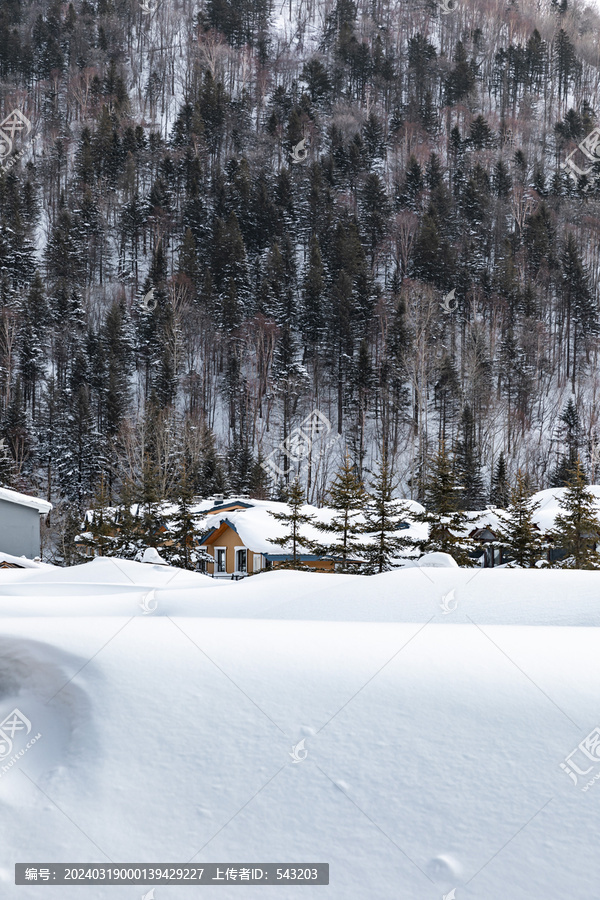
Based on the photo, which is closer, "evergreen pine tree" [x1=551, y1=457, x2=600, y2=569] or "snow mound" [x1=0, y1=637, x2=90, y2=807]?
"snow mound" [x1=0, y1=637, x2=90, y2=807]

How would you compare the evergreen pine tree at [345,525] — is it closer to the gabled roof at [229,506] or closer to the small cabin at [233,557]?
the small cabin at [233,557]

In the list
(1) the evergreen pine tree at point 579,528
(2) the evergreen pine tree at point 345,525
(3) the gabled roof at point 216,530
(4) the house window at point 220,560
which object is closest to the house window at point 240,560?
(4) the house window at point 220,560

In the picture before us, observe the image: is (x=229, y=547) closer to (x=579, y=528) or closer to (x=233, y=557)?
(x=233, y=557)

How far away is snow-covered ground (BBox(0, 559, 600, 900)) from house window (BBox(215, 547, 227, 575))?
26605mm

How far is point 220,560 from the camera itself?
31250mm

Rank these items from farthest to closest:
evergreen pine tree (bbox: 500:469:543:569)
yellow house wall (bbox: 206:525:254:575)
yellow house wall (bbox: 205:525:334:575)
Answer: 1. yellow house wall (bbox: 206:525:254:575)
2. yellow house wall (bbox: 205:525:334:575)
3. evergreen pine tree (bbox: 500:469:543:569)

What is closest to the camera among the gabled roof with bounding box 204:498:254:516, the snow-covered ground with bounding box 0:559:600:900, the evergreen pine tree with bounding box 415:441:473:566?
the snow-covered ground with bounding box 0:559:600:900

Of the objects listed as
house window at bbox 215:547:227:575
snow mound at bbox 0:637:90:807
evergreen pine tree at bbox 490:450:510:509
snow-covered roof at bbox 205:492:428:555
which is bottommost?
house window at bbox 215:547:227:575

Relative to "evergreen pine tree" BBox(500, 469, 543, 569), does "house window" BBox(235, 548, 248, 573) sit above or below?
below

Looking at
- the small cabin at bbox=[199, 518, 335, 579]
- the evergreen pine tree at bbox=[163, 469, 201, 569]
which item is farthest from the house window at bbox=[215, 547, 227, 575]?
the evergreen pine tree at bbox=[163, 469, 201, 569]

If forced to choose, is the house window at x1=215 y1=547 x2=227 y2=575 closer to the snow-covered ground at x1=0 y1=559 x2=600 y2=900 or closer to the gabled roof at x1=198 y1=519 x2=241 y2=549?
the gabled roof at x1=198 y1=519 x2=241 y2=549

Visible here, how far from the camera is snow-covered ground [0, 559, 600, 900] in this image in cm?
285

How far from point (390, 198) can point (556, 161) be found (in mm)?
22996

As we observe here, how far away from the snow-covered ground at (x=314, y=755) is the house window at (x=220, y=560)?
26.6 meters
